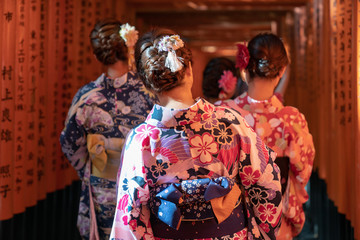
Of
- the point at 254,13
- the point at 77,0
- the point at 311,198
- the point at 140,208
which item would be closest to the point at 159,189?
the point at 140,208

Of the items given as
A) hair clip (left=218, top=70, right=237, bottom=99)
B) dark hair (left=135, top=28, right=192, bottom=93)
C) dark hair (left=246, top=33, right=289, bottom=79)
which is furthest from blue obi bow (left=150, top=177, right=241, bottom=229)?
hair clip (left=218, top=70, right=237, bottom=99)

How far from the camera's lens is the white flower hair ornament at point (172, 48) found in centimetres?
282

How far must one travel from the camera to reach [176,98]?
2.97 metres

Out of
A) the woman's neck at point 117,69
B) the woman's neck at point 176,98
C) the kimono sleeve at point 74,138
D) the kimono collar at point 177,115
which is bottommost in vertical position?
the kimono sleeve at point 74,138

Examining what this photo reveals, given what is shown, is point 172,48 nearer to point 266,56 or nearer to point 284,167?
point 266,56

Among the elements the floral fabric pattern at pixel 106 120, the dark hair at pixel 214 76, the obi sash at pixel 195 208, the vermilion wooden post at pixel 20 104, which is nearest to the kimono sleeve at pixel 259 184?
the obi sash at pixel 195 208

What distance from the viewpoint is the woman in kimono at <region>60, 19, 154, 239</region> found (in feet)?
14.8

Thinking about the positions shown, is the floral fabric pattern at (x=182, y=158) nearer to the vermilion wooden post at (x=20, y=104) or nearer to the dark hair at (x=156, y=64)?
the dark hair at (x=156, y=64)

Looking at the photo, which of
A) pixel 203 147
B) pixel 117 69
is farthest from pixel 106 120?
pixel 203 147

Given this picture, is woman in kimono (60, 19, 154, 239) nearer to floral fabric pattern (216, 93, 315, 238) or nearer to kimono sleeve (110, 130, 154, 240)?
floral fabric pattern (216, 93, 315, 238)

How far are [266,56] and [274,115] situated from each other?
1.56 feet

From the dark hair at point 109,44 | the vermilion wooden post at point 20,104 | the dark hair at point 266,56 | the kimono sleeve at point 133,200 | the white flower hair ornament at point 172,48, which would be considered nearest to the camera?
the white flower hair ornament at point 172,48

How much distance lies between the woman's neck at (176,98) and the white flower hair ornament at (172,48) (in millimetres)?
162

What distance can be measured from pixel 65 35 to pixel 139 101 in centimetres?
240
